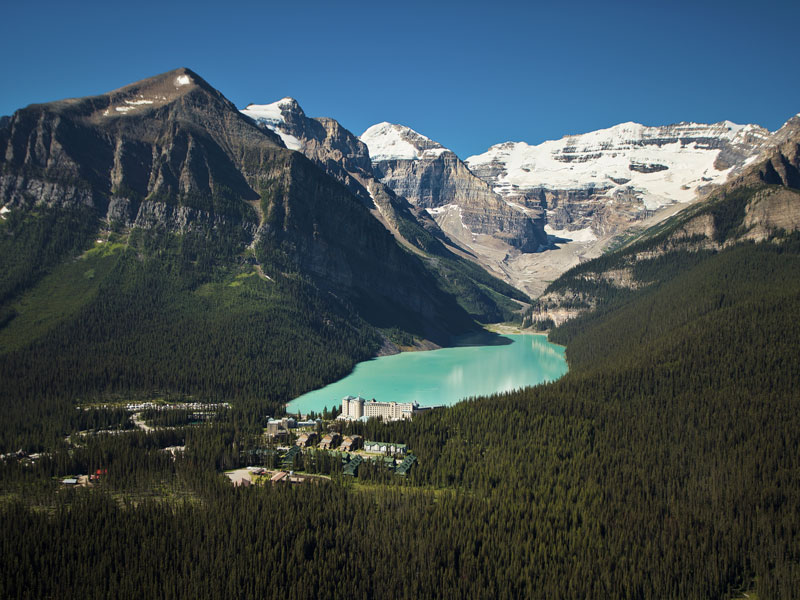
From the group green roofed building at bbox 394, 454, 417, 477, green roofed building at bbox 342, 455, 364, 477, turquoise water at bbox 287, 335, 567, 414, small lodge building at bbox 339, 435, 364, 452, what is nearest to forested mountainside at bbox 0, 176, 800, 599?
green roofed building at bbox 394, 454, 417, 477

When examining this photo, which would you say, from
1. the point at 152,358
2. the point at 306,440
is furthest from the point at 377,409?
the point at 152,358

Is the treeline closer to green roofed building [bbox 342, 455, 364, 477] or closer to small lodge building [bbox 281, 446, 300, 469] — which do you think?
small lodge building [bbox 281, 446, 300, 469]

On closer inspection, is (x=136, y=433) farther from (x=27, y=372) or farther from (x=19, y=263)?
(x=19, y=263)

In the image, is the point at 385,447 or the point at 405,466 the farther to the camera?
the point at 385,447

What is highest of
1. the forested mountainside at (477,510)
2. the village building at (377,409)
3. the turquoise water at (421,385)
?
the turquoise water at (421,385)

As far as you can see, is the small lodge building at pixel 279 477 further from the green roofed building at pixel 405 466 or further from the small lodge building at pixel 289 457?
the green roofed building at pixel 405 466

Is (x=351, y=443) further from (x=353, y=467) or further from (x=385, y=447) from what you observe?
(x=353, y=467)

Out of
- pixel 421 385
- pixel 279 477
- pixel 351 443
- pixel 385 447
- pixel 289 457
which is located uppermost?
pixel 421 385

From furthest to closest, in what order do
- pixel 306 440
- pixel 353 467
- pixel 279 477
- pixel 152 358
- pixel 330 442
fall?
1. pixel 152 358
2. pixel 306 440
3. pixel 330 442
4. pixel 353 467
5. pixel 279 477

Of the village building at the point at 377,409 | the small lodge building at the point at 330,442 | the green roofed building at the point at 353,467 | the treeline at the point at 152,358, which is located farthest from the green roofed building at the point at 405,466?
the treeline at the point at 152,358
